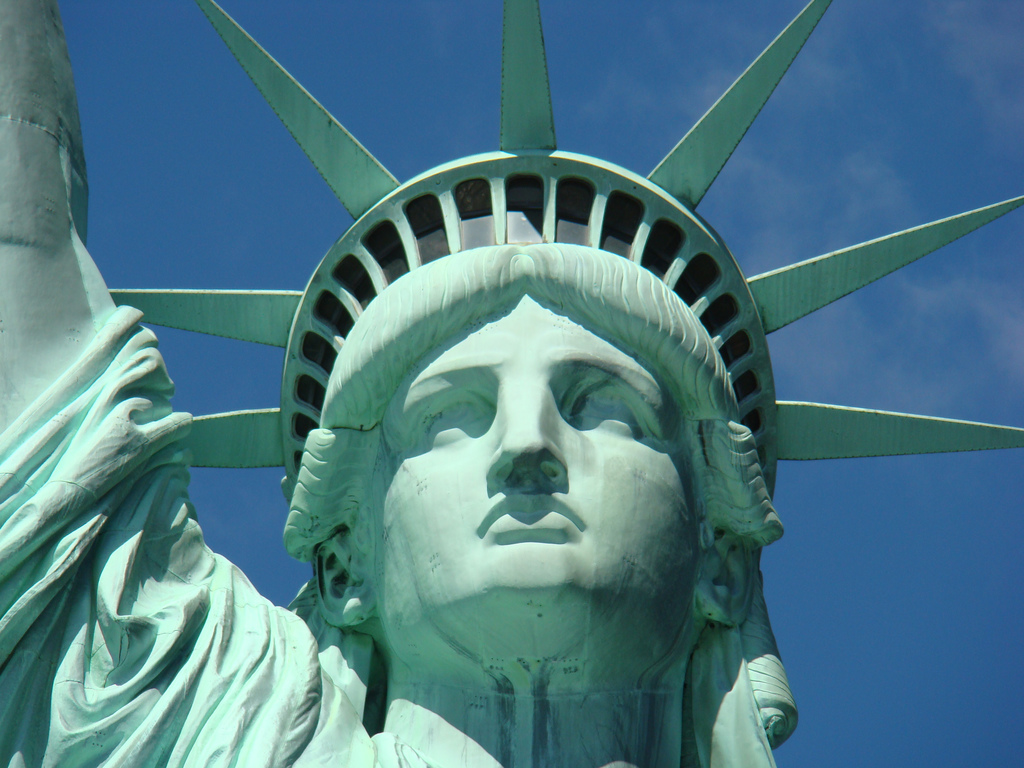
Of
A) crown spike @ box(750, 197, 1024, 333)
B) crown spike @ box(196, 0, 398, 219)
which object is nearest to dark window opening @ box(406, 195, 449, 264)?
crown spike @ box(196, 0, 398, 219)

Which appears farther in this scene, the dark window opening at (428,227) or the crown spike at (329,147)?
the crown spike at (329,147)

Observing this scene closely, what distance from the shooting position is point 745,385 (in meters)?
13.5

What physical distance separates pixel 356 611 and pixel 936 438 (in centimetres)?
476

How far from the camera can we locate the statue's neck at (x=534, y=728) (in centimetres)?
1080

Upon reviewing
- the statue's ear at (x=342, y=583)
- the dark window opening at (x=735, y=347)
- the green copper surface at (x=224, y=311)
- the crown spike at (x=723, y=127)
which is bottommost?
the statue's ear at (x=342, y=583)

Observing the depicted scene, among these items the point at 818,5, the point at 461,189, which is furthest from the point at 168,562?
the point at 818,5

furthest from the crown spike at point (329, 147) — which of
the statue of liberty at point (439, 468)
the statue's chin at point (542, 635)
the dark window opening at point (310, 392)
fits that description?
the statue's chin at point (542, 635)

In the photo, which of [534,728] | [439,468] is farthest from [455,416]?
[534,728]

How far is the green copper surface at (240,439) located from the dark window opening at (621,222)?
9.85 feet

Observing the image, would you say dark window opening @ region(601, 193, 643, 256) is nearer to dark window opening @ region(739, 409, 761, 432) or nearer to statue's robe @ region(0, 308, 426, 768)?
dark window opening @ region(739, 409, 761, 432)

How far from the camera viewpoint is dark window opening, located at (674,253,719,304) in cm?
1328

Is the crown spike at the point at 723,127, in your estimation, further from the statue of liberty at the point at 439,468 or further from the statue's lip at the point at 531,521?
the statue's lip at the point at 531,521

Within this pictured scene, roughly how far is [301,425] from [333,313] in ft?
3.02

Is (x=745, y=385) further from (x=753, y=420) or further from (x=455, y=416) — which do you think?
(x=455, y=416)
